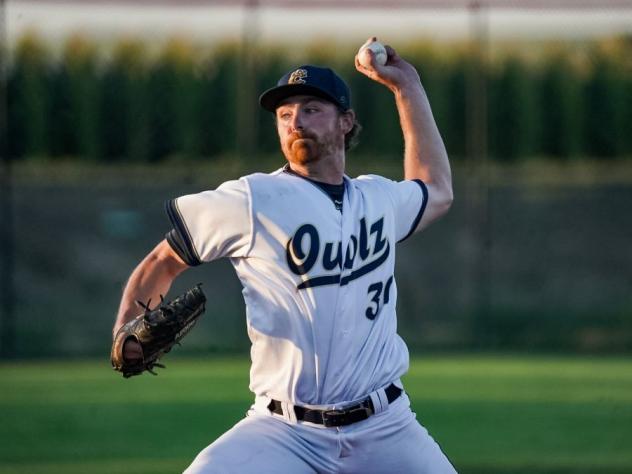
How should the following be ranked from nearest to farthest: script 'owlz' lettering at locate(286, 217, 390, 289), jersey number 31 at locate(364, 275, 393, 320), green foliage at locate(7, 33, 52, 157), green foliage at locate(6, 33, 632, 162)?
1. script 'owlz' lettering at locate(286, 217, 390, 289)
2. jersey number 31 at locate(364, 275, 393, 320)
3. green foliage at locate(7, 33, 52, 157)
4. green foliage at locate(6, 33, 632, 162)

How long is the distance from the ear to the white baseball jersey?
1.23 ft

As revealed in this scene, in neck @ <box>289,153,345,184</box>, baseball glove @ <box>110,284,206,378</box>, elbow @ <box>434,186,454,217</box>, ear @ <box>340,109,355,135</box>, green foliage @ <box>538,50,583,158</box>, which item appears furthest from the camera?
green foliage @ <box>538,50,583,158</box>

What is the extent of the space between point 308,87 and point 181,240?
2.39ft

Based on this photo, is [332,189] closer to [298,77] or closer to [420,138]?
[298,77]

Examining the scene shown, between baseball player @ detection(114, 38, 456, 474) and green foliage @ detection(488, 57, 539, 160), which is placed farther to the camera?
green foliage @ detection(488, 57, 539, 160)

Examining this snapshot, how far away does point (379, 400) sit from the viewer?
16.6ft

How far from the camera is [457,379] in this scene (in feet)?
42.7

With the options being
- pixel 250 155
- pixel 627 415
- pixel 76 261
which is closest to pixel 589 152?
pixel 250 155

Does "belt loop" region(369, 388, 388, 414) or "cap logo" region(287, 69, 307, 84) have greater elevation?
"cap logo" region(287, 69, 307, 84)

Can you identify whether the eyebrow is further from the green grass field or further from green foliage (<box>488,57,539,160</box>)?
green foliage (<box>488,57,539,160</box>)

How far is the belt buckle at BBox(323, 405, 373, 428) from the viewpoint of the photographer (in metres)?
4.97

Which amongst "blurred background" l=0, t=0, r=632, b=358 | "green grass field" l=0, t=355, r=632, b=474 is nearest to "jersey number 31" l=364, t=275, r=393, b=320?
"green grass field" l=0, t=355, r=632, b=474

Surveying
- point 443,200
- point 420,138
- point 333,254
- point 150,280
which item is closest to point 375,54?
point 420,138

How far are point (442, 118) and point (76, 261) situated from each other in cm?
503
